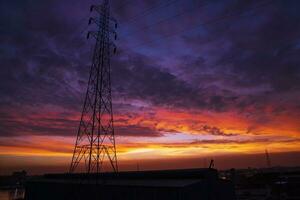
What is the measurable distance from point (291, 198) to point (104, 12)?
63.9 m

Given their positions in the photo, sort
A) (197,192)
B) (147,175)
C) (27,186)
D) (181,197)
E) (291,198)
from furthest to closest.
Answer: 1. (291,198)
2. (27,186)
3. (147,175)
4. (197,192)
5. (181,197)

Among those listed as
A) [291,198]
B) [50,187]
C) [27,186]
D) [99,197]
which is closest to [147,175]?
[99,197]

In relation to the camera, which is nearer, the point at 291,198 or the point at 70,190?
the point at 70,190

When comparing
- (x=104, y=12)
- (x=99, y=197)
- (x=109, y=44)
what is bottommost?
(x=99, y=197)

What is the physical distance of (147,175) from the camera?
160 ft

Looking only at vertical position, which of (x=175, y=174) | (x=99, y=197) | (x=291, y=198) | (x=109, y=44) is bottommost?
(x=291, y=198)

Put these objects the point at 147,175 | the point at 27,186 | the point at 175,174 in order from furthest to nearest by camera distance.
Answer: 1. the point at 27,186
2. the point at 147,175
3. the point at 175,174

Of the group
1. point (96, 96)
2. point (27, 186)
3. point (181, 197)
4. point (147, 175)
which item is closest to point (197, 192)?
point (181, 197)

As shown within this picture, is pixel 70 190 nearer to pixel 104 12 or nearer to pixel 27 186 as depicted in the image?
pixel 27 186

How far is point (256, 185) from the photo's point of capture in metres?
111

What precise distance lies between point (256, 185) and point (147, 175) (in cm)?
8012

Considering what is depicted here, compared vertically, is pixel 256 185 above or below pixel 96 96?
below

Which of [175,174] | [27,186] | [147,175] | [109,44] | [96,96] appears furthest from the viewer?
[27,186]

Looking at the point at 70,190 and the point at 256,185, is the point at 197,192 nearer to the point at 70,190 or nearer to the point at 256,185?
the point at 70,190
